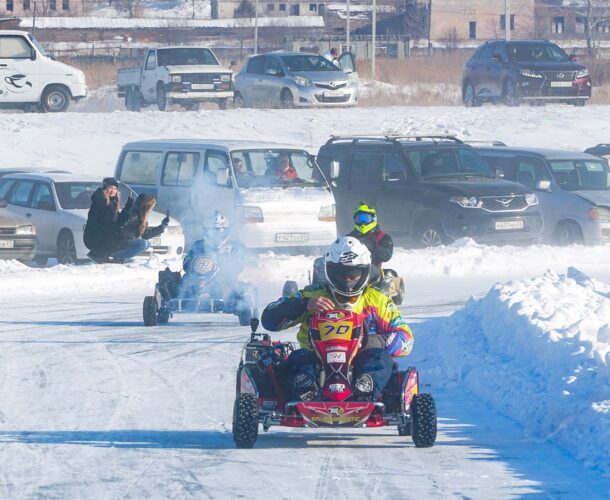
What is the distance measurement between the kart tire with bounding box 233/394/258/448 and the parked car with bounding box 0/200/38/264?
12.4 metres

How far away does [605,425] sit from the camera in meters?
7.87

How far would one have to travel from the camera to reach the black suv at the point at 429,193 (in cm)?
2114

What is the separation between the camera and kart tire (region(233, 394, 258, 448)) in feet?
27.5

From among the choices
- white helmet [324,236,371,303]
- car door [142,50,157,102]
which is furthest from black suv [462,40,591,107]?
white helmet [324,236,371,303]

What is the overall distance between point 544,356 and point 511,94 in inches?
1107

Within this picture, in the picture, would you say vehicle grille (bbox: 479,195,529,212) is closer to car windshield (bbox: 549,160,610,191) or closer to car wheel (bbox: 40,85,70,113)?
car windshield (bbox: 549,160,610,191)

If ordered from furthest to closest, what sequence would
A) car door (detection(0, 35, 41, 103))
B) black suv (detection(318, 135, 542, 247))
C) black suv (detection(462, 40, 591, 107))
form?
black suv (detection(462, 40, 591, 107))
car door (detection(0, 35, 41, 103))
black suv (detection(318, 135, 542, 247))

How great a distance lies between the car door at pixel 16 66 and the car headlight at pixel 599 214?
56.5 ft

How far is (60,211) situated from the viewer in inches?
808

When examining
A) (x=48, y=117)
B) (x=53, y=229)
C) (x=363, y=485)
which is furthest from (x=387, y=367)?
(x=48, y=117)

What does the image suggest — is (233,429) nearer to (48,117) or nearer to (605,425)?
(605,425)

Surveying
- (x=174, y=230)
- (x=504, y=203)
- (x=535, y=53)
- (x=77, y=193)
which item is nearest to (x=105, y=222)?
(x=174, y=230)

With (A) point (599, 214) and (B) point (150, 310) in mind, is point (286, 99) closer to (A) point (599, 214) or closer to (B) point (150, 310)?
(A) point (599, 214)

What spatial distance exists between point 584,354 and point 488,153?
48.6ft
